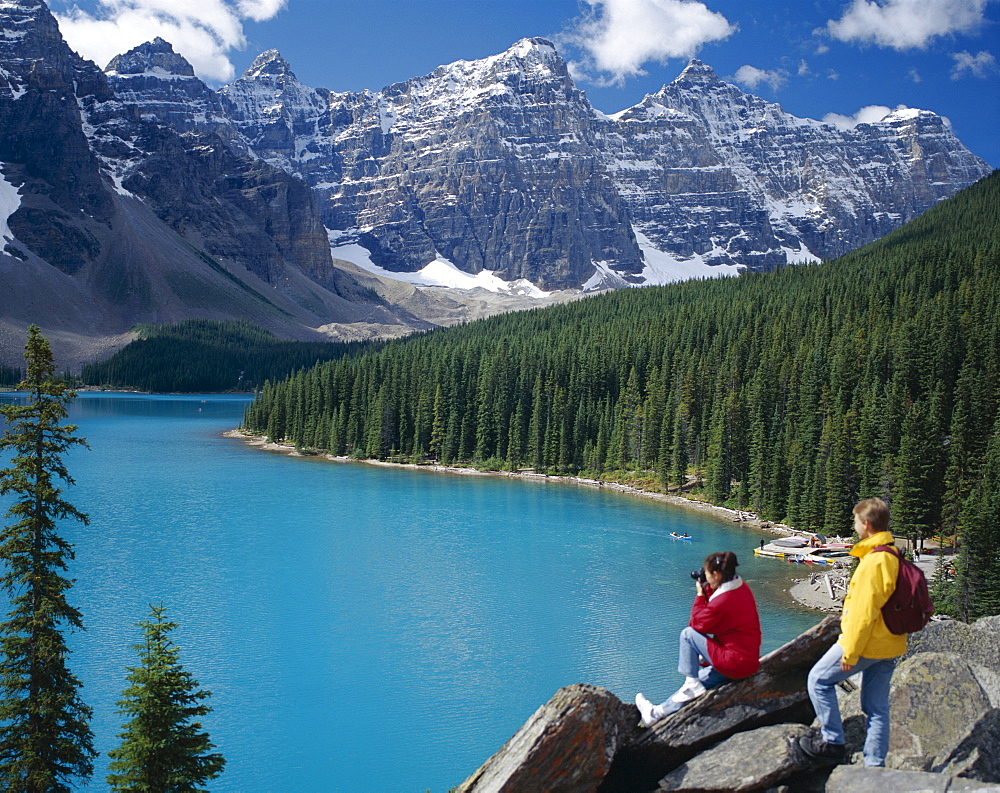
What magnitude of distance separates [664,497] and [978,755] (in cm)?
6644

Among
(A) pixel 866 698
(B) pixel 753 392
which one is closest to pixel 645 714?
(A) pixel 866 698

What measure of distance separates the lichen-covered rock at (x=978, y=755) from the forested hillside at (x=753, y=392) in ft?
101

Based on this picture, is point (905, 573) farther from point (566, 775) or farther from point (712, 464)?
point (712, 464)

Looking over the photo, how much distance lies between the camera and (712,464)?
73.5 metres

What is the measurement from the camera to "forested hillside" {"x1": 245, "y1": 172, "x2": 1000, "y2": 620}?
5853 cm

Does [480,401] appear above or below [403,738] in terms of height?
above

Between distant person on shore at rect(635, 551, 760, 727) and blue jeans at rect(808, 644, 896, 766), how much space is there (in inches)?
35.7

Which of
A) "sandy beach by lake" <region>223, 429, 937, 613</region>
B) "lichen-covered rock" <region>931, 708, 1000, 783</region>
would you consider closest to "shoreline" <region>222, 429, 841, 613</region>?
"sandy beach by lake" <region>223, 429, 937, 613</region>

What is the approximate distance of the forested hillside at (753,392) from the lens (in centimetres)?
5853

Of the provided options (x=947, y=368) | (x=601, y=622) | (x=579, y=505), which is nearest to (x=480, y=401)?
(x=579, y=505)

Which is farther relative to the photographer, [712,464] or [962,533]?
[712,464]

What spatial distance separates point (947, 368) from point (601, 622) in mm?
46671

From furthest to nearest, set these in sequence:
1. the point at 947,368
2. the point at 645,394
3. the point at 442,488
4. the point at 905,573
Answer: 1. the point at 645,394
2. the point at 442,488
3. the point at 947,368
4. the point at 905,573

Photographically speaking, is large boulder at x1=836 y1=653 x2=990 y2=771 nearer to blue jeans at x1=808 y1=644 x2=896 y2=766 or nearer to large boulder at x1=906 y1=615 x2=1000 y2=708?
blue jeans at x1=808 y1=644 x2=896 y2=766
